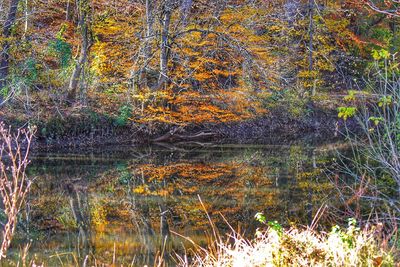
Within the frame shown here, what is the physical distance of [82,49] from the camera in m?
17.3

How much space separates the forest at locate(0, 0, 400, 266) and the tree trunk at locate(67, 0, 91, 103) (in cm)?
5

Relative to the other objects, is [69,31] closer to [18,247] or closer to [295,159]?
[295,159]

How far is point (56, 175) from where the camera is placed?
12844mm

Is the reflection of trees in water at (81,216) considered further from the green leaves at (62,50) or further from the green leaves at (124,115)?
the green leaves at (62,50)

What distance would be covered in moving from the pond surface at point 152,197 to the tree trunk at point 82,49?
2.40 metres

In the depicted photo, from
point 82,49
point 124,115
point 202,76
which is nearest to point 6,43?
point 82,49

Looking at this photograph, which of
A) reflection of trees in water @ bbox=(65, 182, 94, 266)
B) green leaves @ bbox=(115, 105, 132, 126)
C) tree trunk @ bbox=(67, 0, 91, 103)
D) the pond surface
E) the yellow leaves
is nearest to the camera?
reflection of trees in water @ bbox=(65, 182, 94, 266)

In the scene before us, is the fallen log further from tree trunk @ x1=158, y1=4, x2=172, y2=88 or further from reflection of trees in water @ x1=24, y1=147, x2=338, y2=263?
tree trunk @ x1=158, y1=4, x2=172, y2=88

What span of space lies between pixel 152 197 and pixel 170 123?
8.03 m

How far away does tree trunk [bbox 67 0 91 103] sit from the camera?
16.9m

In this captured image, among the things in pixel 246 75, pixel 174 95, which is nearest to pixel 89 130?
pixel 174 95

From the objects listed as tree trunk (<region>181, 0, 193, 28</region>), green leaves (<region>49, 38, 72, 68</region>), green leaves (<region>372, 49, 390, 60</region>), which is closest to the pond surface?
green leaves (<region>372, 49, 390, 60</region>)

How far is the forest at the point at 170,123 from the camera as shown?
30.1 feet

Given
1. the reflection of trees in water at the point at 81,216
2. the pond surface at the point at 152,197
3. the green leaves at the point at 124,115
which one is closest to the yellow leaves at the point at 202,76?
the green leaves at the point at 124,115
